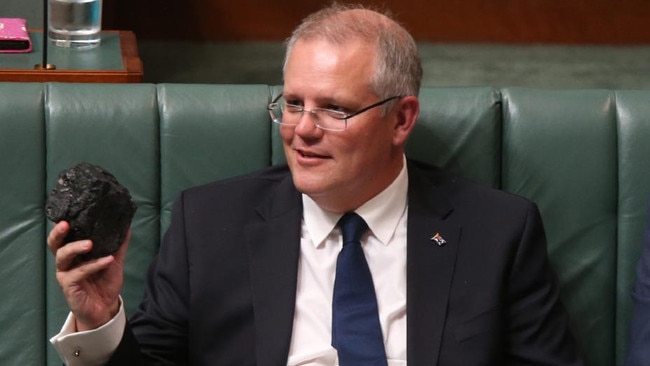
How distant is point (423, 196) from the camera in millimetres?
2395

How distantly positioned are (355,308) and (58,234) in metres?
0.59

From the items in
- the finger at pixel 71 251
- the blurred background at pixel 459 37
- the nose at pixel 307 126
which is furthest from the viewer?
the blurred background at pixel 459 37

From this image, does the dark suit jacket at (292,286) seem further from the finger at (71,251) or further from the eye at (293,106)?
the finger at (71,251)

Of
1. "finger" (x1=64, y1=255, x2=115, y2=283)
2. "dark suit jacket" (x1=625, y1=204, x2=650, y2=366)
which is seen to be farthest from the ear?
"finger" (x1=64, y1=255, x2=115, y2=283)

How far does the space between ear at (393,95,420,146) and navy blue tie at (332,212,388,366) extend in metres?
0.16

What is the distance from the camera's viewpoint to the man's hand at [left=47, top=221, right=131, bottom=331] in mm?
1948

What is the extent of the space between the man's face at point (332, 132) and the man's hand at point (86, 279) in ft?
1.16

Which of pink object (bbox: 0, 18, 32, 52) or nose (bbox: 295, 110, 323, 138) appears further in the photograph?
pink object (bbox: 0, 18, 32, 52)

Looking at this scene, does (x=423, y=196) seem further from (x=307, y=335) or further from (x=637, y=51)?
(x=637, y=51)

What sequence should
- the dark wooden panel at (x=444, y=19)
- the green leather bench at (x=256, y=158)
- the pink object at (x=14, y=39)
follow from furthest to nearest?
the dark wooden panel at (x=444, y=19) < the pink object at (x=14, y=39) < the green leather bench at (x=256, y=158)

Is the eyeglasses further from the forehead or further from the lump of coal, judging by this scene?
the lump of coal

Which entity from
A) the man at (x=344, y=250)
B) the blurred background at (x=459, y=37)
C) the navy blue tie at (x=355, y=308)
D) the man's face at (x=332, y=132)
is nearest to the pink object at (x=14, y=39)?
the man at (x=344, y=250)

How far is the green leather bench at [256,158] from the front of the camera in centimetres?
246

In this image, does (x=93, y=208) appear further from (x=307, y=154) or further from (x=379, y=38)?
(x=379, y=38)
